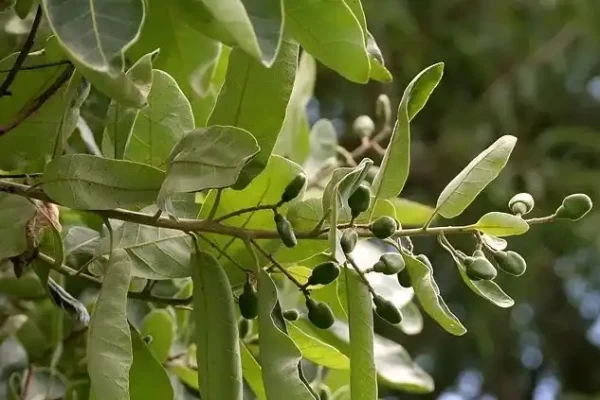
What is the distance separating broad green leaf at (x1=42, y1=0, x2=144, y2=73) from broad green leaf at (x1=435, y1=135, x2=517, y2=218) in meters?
0.18

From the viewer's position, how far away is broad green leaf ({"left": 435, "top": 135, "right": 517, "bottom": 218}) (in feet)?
1.38

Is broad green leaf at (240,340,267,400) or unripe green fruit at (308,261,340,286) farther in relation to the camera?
broad green leaf at (240,340,267,400)

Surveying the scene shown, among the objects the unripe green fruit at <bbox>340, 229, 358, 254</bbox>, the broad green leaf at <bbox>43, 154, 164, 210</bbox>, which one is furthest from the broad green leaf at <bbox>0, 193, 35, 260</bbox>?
the unripe green fruit at <bbox>340, 229, 358, 254</bbox>

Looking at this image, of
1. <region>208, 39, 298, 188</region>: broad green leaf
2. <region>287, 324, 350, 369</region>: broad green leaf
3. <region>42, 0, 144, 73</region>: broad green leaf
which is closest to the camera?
<region>42, 0, 144, 73</region>: broad green leaf

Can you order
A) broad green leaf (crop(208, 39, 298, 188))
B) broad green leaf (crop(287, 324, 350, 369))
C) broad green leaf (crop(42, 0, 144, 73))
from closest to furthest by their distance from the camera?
broad green leaf (crop(42, 0, 144, 73)) < broad green leaf (crop(208, 39, 298, 188)) < broad green leaf (crop(287, 324, 350, 369))

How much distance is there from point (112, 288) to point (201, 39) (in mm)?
147

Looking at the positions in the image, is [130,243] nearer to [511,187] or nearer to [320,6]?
[320,6]

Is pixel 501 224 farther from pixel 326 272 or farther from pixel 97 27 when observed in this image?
pixel 97 27

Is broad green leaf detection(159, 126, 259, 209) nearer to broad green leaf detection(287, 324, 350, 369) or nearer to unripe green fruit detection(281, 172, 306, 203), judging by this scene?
unripe green fruit detection(281, 172, 306, 203)

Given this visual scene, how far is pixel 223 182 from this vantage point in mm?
365

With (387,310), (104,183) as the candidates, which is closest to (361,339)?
(387,310)

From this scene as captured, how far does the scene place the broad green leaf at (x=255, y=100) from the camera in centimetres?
39

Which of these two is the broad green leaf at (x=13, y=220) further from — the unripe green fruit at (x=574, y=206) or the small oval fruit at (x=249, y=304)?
the unripe green fruit at (x=574, y=206)

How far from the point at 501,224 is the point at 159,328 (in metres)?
0.23
